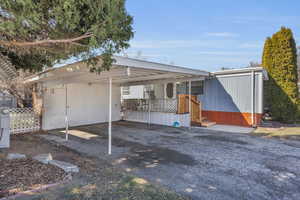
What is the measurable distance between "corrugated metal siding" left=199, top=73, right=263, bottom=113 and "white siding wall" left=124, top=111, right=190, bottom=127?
5.38 ft

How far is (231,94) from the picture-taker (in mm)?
8875

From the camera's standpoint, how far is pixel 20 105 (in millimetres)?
9766

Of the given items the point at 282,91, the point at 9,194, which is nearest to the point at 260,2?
the point at 282,91

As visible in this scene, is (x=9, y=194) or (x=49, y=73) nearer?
(x=9, y=194)

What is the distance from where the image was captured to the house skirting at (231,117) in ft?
27.5

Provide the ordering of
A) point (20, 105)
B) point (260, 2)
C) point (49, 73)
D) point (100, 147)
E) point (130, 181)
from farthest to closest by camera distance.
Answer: point (20, 105) → point (260, 2) → point (49, 73) → point (100, 147) → point (130, 181)

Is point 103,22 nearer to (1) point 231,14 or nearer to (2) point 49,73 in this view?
(2) point 49,73

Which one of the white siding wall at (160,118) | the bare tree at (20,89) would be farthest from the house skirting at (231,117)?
the bare tree at (20,89)

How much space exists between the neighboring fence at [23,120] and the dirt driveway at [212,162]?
6.11ft

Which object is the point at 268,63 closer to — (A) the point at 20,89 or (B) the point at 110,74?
(B) the point at 110,74

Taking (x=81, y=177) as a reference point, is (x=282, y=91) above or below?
above

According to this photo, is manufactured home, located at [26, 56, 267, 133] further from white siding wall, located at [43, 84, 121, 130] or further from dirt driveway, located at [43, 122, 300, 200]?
dirt driveway, located at [43, 122, 300, 200]

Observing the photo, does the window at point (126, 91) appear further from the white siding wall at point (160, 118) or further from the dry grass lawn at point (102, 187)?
the dry grass lawn at point (102, 187)

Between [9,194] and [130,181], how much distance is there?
1.76 m
